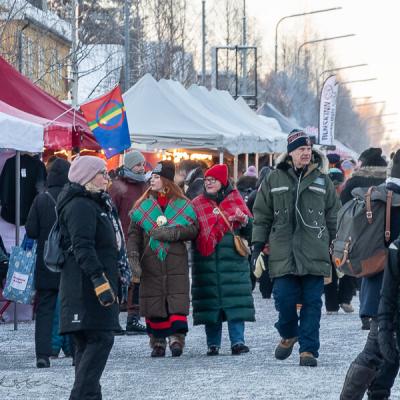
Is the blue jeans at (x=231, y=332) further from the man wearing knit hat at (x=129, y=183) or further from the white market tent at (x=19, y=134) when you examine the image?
the man wearing knit hat at (x=129, y=183)

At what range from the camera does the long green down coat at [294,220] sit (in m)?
11.4

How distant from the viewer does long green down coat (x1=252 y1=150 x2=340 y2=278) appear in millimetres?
11414

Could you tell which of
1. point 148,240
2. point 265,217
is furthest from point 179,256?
point 265,217

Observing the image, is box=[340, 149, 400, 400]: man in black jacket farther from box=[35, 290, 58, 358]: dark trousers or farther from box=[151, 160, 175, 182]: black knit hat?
box=[151, 160, 175, 182]: black knit hat

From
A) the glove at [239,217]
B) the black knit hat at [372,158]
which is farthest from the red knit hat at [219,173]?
the black knit hat at [372,158]

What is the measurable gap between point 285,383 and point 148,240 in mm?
2586

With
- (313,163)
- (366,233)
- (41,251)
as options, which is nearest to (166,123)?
(41,251)

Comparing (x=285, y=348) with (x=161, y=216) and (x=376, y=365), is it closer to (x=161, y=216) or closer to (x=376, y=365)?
(x=161, y=216)

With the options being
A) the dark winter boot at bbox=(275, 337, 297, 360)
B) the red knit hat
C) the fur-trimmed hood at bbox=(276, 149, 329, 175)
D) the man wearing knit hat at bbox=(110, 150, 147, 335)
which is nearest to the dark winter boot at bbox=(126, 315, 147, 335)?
the man wearing knit hat at bbox=(110, 150, 147, 335)

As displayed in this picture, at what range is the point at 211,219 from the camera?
12.6m

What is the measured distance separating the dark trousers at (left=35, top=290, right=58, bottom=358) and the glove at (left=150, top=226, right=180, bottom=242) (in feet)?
3.23

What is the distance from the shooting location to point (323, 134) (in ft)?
108

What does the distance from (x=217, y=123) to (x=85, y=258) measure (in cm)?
1973

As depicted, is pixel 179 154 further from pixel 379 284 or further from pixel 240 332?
pixel 379 284
